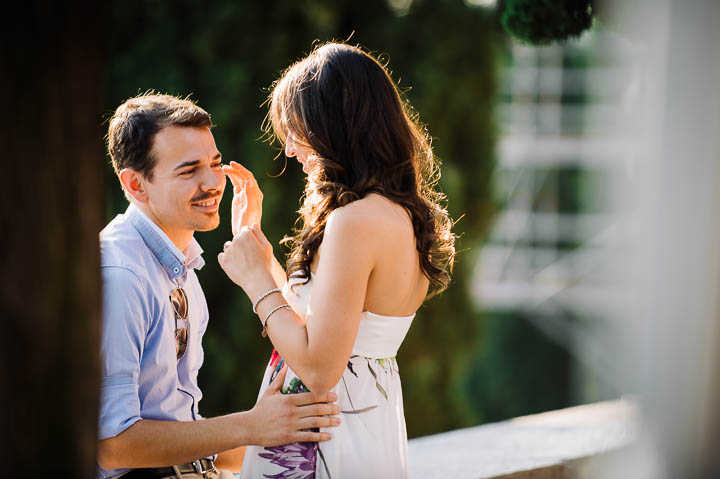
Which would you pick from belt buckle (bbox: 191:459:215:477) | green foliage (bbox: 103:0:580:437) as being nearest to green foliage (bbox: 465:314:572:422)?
green foliage (bbox: 103:0:580:437)

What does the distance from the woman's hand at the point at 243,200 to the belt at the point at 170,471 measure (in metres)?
0.64

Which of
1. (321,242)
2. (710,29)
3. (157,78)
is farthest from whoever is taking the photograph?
(157,78)

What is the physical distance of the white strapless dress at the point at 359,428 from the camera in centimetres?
177

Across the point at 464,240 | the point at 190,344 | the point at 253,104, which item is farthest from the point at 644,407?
the point at 464,240

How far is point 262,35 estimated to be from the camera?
4.89 metres

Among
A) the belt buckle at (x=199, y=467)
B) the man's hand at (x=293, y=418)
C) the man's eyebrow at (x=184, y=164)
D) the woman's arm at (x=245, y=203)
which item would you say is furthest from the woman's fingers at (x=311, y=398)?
the man's eyebrow at (x=184, y=164)

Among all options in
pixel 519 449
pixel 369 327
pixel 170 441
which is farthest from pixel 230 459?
pixel 519 449

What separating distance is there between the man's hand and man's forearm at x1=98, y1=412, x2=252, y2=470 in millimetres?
41

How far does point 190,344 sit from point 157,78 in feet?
9.98

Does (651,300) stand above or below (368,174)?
below

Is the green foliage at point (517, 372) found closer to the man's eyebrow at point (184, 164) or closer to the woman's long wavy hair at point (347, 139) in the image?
the man's eyebrow at point (184, 164)

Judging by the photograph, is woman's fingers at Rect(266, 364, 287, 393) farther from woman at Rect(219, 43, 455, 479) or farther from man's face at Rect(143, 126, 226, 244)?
man's face at Rect(143, 126, 226, 244)

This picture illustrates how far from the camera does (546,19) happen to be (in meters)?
2.56

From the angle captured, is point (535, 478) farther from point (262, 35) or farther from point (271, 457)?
point (262, 35)
